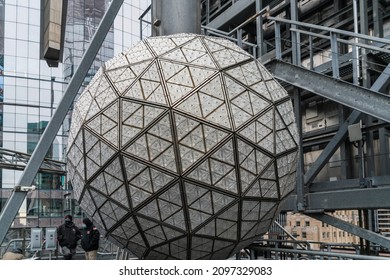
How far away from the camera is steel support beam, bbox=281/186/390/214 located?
7184mm

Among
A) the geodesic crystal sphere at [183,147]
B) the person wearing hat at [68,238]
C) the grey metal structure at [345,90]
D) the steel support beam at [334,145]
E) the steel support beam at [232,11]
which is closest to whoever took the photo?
the geodesic crystal sphere at [183,147]

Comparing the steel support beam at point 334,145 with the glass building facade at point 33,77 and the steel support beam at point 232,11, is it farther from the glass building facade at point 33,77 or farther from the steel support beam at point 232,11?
the glass building facade at point 33,77

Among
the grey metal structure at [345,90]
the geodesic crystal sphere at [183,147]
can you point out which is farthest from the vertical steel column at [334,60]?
the geodesic crystal sphere at [183,147]

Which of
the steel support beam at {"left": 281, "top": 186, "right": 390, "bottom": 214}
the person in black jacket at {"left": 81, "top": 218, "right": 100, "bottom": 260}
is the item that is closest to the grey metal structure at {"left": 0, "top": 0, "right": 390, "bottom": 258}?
the steel support beam at {"left": 281, "top": 186, "right": 390, "bottom": 214}

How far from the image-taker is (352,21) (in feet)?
33.0

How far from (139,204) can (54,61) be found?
7.07m

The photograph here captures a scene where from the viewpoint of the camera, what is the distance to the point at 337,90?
7.22 m

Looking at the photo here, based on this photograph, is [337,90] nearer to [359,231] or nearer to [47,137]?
[359,231]

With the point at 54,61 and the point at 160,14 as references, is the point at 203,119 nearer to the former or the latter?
the point at 160,14

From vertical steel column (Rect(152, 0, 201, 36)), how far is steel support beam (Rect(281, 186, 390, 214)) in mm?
3062

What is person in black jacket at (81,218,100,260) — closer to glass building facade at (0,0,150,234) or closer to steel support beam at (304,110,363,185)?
steel support beam at (304,110,363,185)

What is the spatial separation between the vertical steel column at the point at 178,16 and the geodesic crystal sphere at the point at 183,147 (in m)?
0.96

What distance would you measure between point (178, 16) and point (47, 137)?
2524 millimetres

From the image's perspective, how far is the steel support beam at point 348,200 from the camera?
7.18m
